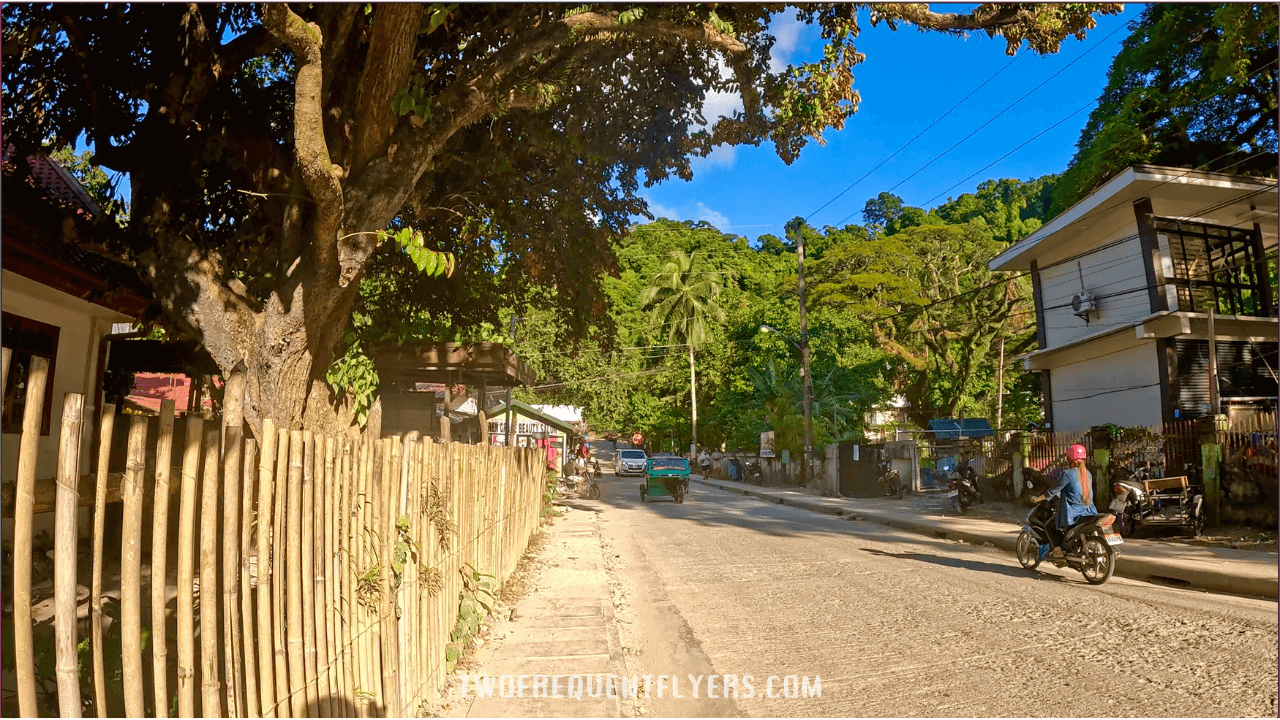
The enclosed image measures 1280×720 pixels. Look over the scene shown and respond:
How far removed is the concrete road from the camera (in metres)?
5.39

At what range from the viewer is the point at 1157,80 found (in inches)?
1062

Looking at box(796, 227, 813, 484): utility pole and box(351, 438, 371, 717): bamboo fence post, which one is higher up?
box(796, 227, 813, 484): utility pole

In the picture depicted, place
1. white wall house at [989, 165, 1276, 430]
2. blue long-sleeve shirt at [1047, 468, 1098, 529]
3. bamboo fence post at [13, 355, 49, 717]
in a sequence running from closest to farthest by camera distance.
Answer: bamboo fence post at [13, 355, 49, 717] → blue long-sleeve shirt at [1047, 468, 1098, 529] → white wall house at [989, 165, 1276, 430]

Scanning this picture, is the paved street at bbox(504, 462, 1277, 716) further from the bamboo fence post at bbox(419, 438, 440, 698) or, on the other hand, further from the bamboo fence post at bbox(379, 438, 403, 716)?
the bamboo fence post at bbox(379, 438, 403, 716)

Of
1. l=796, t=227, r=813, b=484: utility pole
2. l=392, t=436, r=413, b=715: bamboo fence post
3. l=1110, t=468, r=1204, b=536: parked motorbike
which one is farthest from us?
l=796, t=227, r=813, b=484: utility pole

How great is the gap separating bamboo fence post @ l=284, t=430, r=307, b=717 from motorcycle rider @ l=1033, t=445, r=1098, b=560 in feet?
31.3

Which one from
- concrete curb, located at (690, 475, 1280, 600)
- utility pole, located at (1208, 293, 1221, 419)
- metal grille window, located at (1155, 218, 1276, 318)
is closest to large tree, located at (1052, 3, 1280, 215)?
metal grille window, located at (1155, 218, 1276, 318)

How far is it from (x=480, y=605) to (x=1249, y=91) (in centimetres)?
2702

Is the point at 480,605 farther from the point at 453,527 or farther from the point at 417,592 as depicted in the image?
the point at 417,592

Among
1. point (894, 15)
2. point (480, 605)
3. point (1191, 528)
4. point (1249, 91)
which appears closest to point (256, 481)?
point (480, 605)

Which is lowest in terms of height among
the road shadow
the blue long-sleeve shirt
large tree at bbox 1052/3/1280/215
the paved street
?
the paved street

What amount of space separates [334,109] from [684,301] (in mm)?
50355

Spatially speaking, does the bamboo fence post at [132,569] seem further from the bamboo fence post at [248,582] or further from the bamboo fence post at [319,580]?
the bamboo fence post at [319,580]

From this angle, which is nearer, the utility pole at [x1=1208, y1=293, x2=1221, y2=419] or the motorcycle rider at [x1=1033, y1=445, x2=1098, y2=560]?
the motorcycle rider at [x1=1033, y1=445, x2=1098, y2=560]
